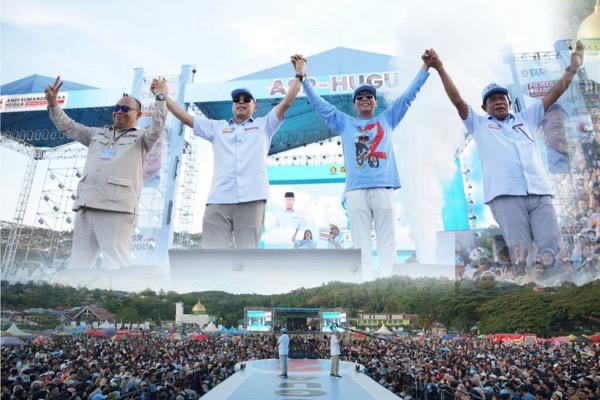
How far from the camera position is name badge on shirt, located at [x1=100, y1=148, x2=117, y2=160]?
9.86 feet

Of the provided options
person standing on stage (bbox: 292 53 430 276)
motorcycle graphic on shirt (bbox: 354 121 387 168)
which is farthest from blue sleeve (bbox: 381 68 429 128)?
motorcycle graphic on shirt (bbox: 354 121 387 168)

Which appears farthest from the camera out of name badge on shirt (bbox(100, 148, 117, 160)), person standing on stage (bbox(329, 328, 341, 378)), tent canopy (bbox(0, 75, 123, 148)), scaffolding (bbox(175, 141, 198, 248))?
scaffolding (bbox(175, 141, 198, 248))

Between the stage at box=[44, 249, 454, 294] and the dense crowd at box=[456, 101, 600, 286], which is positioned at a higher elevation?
the dense crowd at box=[456, 101, 600, 286]

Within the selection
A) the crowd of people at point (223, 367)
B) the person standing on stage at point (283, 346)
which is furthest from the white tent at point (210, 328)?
the person standing on stage at point (283, 346)

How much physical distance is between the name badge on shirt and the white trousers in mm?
1819

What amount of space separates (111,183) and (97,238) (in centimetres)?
41

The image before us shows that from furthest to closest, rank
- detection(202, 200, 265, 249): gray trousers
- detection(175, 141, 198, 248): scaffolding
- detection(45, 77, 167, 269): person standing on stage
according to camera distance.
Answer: detection(175, 141, 198, 248): scaffolding, detection(45, 77, 167, 269): person standing on stage, detection(202, 200, 265, 249): gray trousers

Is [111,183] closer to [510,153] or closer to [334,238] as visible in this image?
[334,238]

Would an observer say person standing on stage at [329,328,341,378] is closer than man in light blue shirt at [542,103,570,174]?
No

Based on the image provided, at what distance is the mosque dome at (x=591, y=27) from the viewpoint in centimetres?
318

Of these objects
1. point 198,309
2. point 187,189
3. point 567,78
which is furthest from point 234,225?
point 187,189

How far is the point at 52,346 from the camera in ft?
9.82

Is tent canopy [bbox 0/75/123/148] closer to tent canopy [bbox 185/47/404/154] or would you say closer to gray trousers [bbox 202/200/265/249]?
tent canopy [bbox 185/47/404/154]

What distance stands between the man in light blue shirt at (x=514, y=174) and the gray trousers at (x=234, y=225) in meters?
1.61
